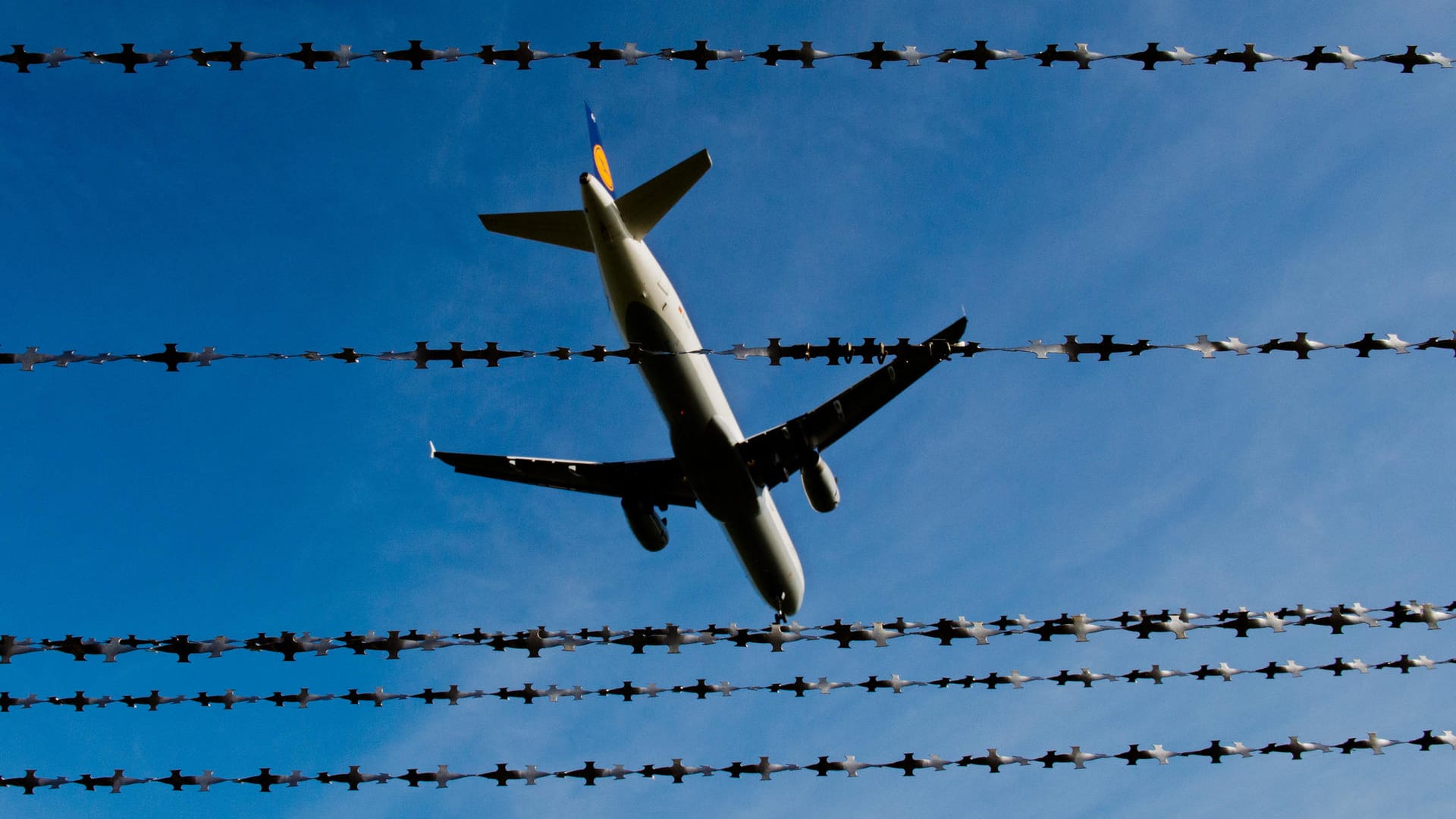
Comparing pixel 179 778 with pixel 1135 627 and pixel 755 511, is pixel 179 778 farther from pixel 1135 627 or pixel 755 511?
pixel 755 511

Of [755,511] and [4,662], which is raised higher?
[755,511]

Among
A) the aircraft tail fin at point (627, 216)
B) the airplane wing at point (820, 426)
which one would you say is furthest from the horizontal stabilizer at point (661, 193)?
the airplane wing at point (820, 426)

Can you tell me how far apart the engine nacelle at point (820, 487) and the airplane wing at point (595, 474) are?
3796 millimetres

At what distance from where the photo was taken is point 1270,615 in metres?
10.0

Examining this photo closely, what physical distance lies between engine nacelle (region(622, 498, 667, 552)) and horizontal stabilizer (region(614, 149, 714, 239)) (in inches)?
313

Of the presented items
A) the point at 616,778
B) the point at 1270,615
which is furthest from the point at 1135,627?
the point at 616,778

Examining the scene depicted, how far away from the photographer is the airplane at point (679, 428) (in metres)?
25.7

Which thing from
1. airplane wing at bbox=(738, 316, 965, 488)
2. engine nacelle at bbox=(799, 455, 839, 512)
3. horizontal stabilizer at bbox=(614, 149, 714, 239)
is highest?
horizontal stabilizer at bbox=(614, 149, 714, 239)

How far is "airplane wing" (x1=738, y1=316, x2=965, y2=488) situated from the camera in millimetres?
28734

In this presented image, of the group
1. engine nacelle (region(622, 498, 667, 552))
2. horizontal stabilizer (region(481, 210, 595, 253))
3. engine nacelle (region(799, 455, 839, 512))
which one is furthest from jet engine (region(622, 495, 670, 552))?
horizontal stabilizer (region(481, 210, 595, 253))

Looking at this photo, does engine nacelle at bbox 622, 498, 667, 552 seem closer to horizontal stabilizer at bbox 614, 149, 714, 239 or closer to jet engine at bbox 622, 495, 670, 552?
jet engine at bbox 622, 495, 670, 552

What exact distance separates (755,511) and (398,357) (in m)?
18.6

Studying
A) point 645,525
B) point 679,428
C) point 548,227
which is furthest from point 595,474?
point 548,227

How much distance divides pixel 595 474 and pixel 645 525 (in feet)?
7.17
